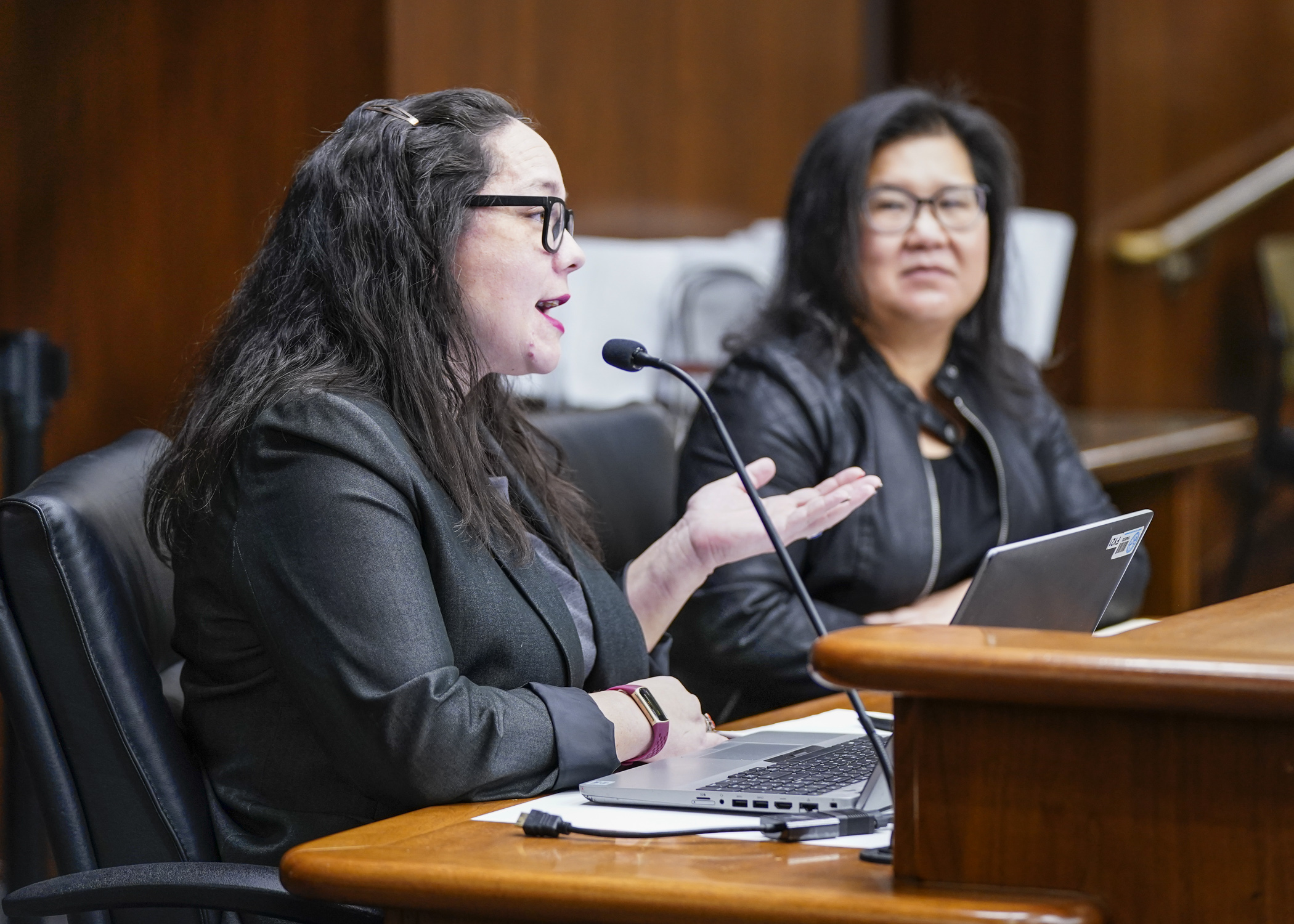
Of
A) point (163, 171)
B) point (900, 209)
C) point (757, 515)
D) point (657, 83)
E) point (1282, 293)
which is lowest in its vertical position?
point (757, 515)

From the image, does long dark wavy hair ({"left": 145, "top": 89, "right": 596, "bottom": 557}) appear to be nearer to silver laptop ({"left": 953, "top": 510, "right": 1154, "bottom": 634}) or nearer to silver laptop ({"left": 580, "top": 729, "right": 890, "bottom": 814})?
silver laptop ({"left": 580, "top": 729, "right": 890, "bottom": 814})

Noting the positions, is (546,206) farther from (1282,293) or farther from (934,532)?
(1282,293)

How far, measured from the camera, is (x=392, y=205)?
1361mm

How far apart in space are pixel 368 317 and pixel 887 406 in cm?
101

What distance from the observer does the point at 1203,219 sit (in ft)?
15.6

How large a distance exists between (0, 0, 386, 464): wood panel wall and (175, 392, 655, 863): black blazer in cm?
161

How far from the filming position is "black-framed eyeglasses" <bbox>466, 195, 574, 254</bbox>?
1.39 m

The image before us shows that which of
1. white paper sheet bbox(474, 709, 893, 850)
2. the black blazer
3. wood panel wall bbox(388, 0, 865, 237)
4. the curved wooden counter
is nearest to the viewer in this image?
the curved wooden counter

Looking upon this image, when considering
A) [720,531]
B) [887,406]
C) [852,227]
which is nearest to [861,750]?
[720,531]

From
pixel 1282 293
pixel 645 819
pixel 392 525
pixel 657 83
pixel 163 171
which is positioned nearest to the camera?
pixel 645 819

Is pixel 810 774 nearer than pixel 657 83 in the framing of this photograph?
Yes

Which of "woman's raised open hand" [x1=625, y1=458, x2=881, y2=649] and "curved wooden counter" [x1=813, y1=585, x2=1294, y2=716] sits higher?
"curved wooden counter" [x1=813, y1=585, x2=1294, y2=716]

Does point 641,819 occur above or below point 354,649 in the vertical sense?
below

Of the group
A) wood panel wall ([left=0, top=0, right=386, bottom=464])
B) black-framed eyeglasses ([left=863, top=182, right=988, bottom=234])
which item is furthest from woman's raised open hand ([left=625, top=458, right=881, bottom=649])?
wood panel wall ([left=0, top=0, right=386, bottom=464])
